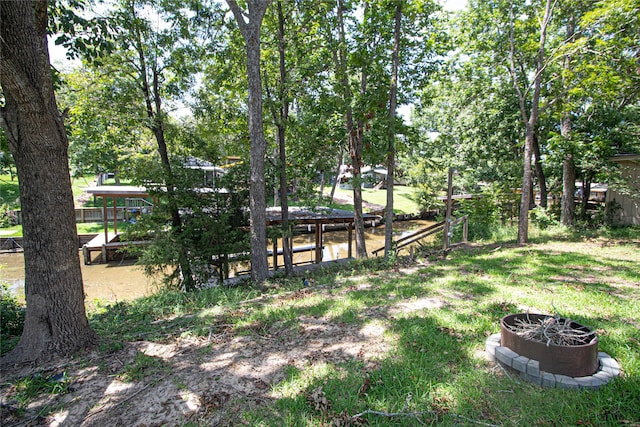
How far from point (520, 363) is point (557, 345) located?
315 mm

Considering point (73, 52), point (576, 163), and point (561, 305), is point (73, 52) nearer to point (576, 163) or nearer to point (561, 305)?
point (561, 305)

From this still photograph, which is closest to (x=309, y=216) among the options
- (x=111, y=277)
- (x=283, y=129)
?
(x=283, y=129)

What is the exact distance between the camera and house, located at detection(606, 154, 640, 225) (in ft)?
35.0

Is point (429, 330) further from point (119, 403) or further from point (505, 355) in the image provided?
point (119, 403)

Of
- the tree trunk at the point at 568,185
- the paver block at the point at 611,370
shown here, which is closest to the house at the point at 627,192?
the tree trunk at the point at 568,185

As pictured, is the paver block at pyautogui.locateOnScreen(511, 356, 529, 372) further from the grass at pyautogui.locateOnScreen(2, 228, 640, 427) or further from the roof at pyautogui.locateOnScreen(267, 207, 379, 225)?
the roof at pyautogui.locateOnScreen(267, 207, 379, 225)

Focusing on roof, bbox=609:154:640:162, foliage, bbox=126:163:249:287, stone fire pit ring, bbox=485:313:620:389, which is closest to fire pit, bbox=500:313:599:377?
stone fire pit ring, bbox=485:313:620:389

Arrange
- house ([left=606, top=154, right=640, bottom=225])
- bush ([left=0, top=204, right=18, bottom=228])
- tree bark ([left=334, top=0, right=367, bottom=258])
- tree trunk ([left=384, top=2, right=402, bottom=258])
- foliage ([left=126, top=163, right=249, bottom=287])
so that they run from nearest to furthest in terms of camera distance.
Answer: foliage ([left=126, top=163, right=249, bottom=287]), tree trunk ([left=384, top=2, right=402, bottom=258]), tree bark ([left=334, top=0, right=367, bottom=258]), house ([left=606, top=154, right=640, bottom=225]), bush ([left=0, top=204, right=18, bottom=228])

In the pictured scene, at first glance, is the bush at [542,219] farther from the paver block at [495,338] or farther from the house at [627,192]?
the paver block at [495,338]

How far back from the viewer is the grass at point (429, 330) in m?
2.29

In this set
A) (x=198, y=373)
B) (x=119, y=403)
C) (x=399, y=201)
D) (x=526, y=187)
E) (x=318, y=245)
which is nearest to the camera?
(x=119, y=403)

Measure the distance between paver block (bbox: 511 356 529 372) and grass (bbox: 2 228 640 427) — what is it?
0.10 meters

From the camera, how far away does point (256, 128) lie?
7312 millimetres

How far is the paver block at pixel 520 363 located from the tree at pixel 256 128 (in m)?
5.84
